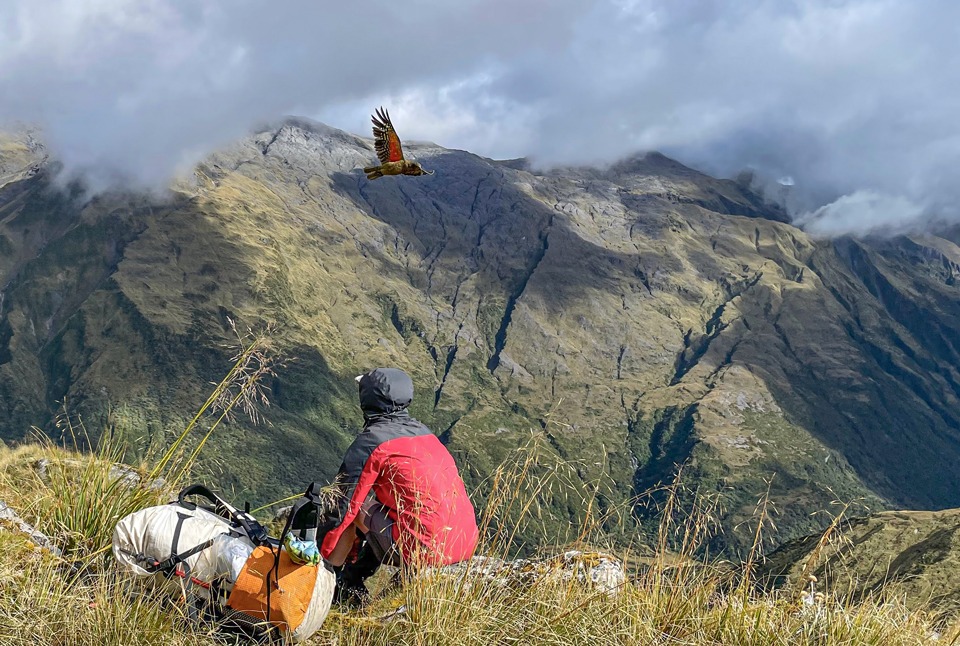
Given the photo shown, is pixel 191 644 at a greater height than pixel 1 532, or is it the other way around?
pixel 1 532

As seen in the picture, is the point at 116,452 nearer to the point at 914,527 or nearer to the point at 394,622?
the point at 394,622

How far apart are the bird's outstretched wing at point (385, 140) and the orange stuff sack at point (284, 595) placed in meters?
4.87

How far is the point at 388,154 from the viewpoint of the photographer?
8.34 meters

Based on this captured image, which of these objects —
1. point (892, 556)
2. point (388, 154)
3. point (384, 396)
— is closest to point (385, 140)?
point (388, 154)

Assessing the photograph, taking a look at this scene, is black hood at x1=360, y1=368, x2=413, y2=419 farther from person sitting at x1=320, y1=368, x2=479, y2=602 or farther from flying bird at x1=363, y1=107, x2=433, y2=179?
flying bird at x1=363, y1=107, x2=433, y2=179

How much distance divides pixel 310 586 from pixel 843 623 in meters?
3.70

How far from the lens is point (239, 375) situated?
5.77 metres

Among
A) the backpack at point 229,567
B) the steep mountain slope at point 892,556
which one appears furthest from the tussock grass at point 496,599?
the steep mountain slope at point 892,556

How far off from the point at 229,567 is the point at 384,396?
1987 millimetres

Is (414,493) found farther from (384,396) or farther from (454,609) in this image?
(454,609)

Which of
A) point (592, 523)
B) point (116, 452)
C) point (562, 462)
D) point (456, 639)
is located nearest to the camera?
point (456, 639)

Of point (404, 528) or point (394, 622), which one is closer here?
point (394, 622)

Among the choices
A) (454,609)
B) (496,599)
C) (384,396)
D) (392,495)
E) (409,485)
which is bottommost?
(496,599)

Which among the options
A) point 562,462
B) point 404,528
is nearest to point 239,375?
point 404,528
